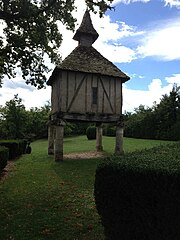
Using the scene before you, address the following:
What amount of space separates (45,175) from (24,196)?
416 centimetres

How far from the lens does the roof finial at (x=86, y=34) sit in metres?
22.1

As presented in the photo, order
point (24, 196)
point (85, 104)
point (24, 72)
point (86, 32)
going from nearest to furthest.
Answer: point (24, 196)
point (24, 72)
point (85, 104)
point (86, 32)

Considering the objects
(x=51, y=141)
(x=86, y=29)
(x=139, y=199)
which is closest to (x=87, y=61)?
(x=86, y=29)

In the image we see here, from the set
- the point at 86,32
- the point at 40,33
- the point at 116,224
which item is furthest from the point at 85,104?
the point at 116,224

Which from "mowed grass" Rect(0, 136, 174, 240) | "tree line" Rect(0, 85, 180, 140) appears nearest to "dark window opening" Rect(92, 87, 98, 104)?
"mowed grass" Rect(0, 136, 174, 240)

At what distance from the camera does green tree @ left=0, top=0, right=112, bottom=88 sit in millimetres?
10820

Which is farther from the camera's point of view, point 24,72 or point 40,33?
point 24,72

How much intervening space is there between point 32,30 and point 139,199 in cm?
1005

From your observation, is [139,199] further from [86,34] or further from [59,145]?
[86,34]

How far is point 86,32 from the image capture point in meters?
22.1

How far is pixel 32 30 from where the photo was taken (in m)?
12.4

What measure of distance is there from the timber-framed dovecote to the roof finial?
870 millimetres

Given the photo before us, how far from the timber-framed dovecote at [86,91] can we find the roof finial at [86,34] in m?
0.87

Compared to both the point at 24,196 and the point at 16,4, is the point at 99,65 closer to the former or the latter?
the point at 16,4
